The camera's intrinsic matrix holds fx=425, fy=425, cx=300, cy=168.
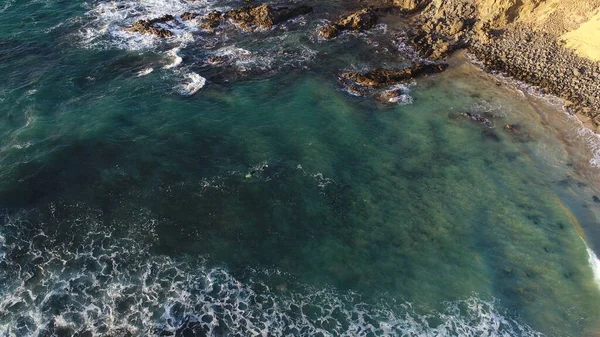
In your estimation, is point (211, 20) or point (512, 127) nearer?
point (512, 127)

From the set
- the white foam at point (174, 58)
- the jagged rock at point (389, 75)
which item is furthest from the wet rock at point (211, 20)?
the jagged rock at point (389, 75)

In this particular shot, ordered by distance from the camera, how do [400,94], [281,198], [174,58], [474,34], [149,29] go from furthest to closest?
[149,29] → [474,34] → [174,58] → [400,94] → [281,198]

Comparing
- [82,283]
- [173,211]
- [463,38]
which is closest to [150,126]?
[173,211]

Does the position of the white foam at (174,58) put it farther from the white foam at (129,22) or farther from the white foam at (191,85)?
the white foam at (191,85)

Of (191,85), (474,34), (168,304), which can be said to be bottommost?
(168,304)

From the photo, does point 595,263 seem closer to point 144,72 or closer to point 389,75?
point 389,75

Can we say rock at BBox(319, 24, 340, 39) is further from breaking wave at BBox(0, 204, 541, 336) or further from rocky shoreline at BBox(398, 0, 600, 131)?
breaking wave at BBox(0, 204, 541, 336)

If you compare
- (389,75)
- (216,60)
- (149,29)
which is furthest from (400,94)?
(149,29)
